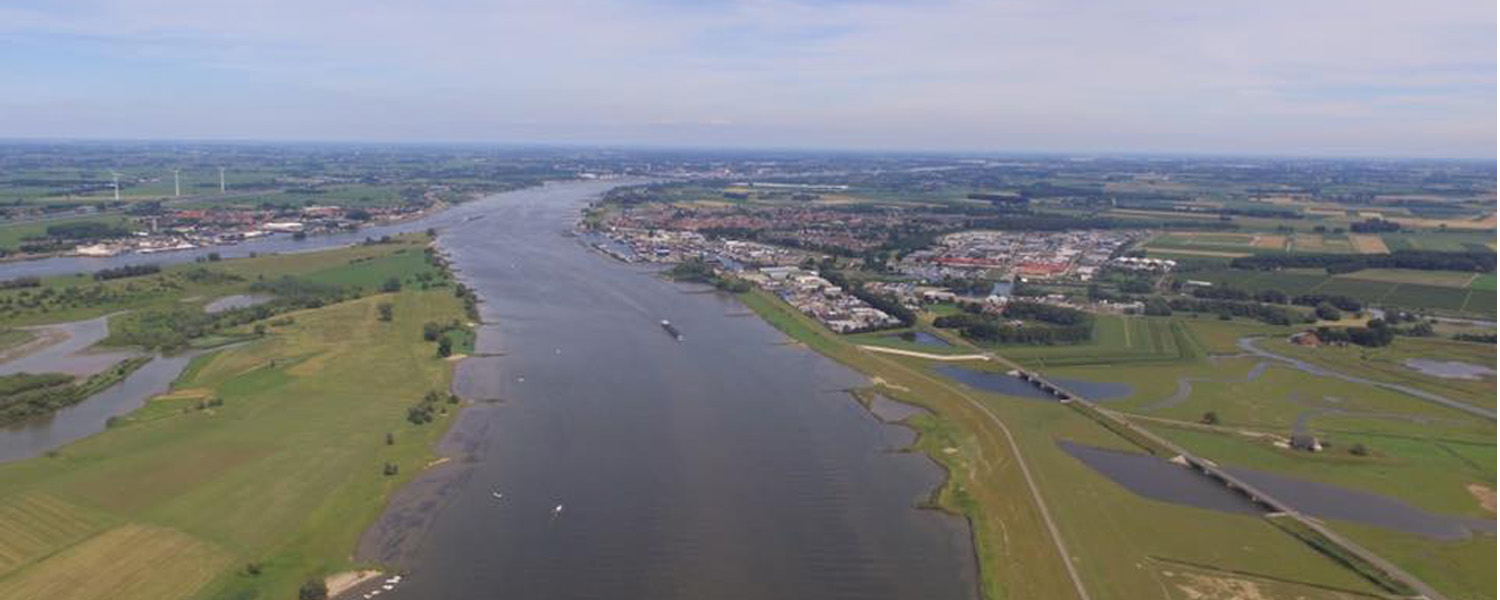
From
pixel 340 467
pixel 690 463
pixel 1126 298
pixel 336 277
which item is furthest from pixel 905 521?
pixel 336 277

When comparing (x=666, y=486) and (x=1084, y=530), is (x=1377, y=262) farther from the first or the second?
(x=666, y=486)

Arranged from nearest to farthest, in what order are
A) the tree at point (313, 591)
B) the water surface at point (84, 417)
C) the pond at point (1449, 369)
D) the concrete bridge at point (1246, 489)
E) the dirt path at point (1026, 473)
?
1. the tree at point (313, 591)
2. the concrete bridge at point (1246, 489)
3. the dirt path at point (1026, 473)
4. the water surface at point (84, 417)
5. the pond at point (1449, 369)

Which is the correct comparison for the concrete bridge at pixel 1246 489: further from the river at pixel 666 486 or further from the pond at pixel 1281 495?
the river at pixel 666 486

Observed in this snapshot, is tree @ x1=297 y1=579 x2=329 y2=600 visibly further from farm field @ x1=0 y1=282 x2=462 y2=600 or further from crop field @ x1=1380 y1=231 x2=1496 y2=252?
crop field @ x1=1380 y1=231 x2=1496 y2=252

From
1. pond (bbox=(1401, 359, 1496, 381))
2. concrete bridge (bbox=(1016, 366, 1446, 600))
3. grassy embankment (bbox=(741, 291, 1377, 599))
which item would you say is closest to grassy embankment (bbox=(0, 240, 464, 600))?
grassy embankment (bbox=(741, 291, 1377, 599))

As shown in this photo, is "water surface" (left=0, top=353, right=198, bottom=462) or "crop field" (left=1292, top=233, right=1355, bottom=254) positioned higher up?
"crop field" (left=1292, top=233, right=1355, bottom=254)

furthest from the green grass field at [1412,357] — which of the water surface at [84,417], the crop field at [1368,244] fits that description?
the water surface at [84,417]

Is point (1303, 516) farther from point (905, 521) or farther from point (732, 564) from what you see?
point (732, 564)
